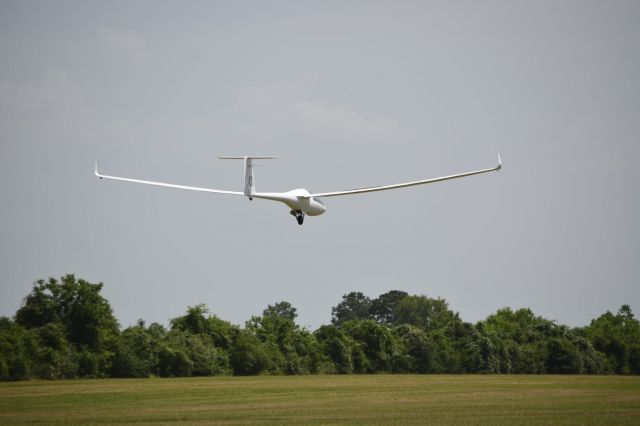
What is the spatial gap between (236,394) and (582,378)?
1068 inches

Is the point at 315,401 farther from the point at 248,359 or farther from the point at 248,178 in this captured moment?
the point at 248,359

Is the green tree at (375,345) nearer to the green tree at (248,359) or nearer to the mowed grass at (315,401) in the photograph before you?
the green tree at (248,359)

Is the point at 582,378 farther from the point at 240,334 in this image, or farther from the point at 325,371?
the point at 240,334

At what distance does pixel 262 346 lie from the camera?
223ft

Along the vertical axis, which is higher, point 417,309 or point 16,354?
point 417,309

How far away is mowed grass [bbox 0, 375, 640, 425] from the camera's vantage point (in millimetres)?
40062

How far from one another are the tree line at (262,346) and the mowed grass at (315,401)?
11.4ft

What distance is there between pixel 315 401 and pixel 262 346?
2123 centimetres

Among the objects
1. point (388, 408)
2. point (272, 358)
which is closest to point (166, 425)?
point (388, 408)

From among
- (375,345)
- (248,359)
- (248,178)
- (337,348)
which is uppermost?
(248,178)

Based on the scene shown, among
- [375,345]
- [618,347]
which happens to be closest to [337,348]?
[375,345]

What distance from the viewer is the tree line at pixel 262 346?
5947 cm

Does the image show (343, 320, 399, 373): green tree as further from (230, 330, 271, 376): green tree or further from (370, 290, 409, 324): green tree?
(370, 290, 409, 324): green tree

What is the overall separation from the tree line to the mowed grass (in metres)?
3.47
